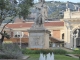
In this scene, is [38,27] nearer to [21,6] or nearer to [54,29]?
[21,6]

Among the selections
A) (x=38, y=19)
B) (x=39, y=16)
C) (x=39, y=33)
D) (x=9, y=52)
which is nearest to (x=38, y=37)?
(x=39, y=33)

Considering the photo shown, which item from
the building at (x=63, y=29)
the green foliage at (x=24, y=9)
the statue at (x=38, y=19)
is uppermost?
the green foliage at (x=24, y=9)

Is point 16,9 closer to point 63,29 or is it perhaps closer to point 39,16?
point 39,16

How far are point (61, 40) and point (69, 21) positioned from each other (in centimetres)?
600

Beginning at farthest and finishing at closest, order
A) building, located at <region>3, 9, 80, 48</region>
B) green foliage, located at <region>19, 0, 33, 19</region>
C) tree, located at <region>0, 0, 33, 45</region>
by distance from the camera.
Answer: building, located at <region>3, 9, 80, 48</region>, green foliage, located at <region>19, 0, 33, 19</region>, tree, located at <region>0, 0, 33, 45</region>

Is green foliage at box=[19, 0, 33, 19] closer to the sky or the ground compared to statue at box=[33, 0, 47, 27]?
closer to the sky

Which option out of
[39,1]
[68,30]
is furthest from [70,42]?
[39,1]

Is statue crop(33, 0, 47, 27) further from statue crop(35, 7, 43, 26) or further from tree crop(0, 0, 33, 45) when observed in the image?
tree crop(0, 0, 33, 45)

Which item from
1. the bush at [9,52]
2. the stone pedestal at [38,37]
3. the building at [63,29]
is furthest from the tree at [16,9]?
the building at [63,29]

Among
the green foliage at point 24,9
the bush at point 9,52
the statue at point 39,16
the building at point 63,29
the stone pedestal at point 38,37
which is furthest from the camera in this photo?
the building at point 63,29

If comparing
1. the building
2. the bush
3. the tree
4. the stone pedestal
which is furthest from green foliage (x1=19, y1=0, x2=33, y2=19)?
the building

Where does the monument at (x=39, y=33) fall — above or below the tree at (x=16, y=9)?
below

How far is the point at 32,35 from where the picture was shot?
1495 inches

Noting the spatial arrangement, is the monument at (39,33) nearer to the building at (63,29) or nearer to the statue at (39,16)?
the statue at (39,16)
